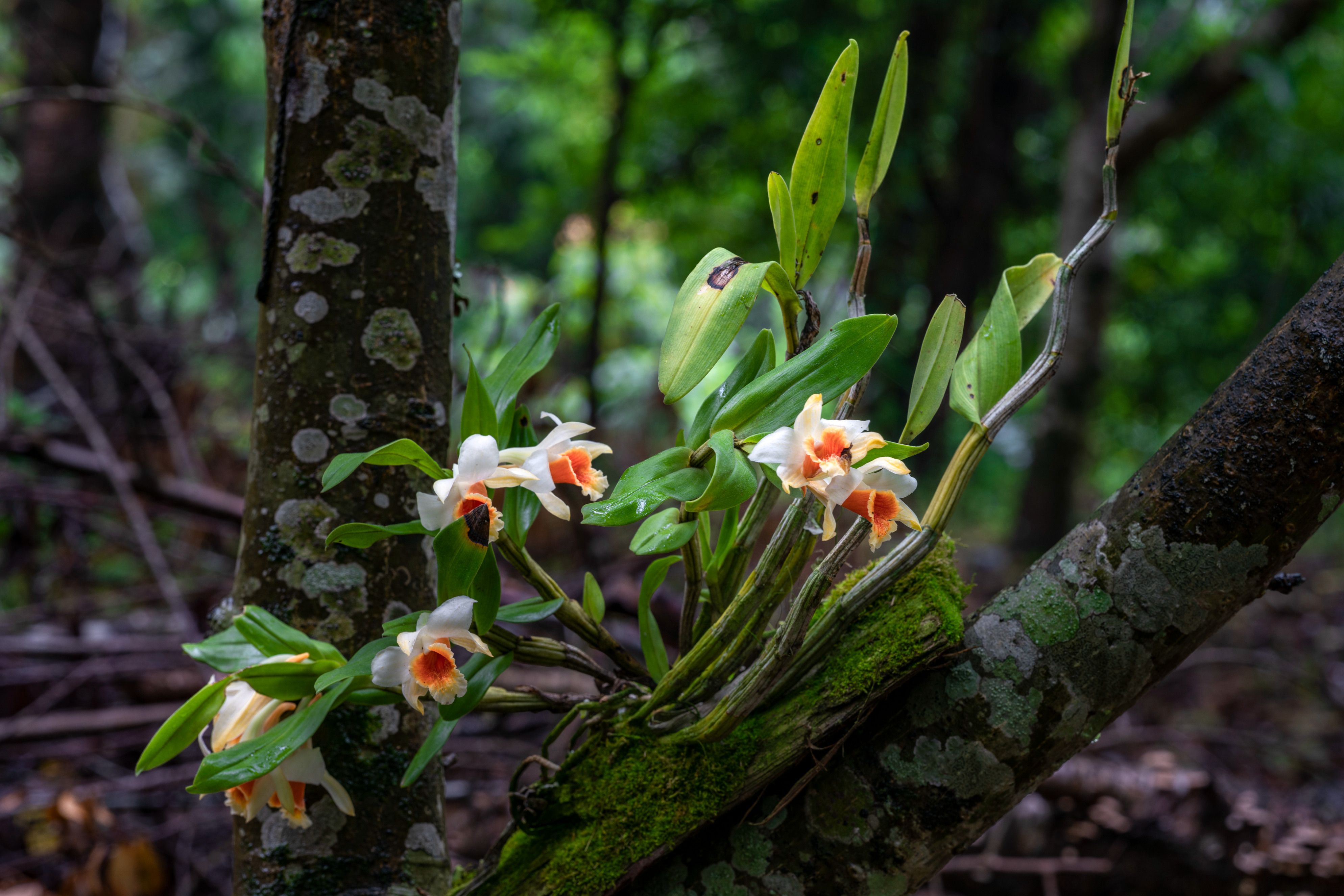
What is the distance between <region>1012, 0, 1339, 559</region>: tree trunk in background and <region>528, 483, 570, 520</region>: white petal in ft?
12.5

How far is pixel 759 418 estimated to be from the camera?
23.8 inches

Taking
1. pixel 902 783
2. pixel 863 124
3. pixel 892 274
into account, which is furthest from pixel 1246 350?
pixel 902 783

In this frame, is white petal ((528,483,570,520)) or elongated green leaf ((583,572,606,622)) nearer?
white petal ((528,483,570,520))

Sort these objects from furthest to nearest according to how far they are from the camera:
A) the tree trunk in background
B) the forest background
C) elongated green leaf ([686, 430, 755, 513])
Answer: the tree trunk in background → the forest background → elongated green leaf ([686, 430, 755, 513])

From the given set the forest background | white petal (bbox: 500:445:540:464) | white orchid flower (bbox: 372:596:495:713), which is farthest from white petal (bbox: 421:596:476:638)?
the forest background

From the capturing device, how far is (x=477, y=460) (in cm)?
57

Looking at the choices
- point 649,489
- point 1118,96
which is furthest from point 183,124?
point 1118,96

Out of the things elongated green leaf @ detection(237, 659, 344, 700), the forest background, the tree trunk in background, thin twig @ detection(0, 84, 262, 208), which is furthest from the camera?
the tree trunk in background

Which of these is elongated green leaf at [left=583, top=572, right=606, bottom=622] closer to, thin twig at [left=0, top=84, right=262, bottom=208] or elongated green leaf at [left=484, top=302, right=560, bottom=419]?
elongated green leaf at [left=484, top=302, right=560, bottom=419]

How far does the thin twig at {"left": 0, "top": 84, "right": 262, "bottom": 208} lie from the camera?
148 cm

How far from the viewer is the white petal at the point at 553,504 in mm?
572

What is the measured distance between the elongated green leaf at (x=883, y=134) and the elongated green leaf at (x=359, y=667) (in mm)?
511

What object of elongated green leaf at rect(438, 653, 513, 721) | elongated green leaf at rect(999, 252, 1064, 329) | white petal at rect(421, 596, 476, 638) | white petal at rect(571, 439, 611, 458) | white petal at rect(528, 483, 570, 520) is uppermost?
elongated green leaf at rect(999, 252, 1064, 329)

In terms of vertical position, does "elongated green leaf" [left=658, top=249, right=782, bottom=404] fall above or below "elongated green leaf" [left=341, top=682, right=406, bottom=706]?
above
